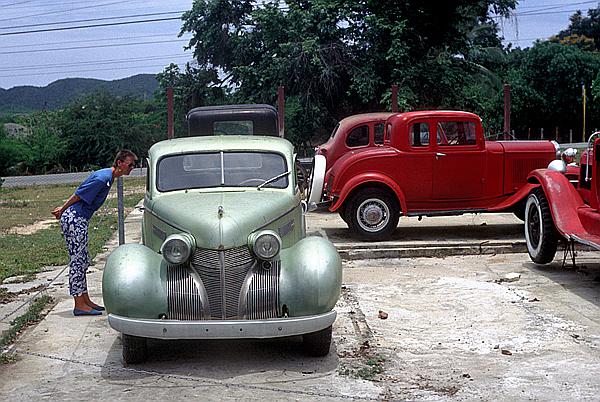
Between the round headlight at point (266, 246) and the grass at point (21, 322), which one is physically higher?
the round headlight at point (266, 246)

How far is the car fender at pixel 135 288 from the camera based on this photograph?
6.73 m

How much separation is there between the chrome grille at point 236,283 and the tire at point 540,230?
478 cm

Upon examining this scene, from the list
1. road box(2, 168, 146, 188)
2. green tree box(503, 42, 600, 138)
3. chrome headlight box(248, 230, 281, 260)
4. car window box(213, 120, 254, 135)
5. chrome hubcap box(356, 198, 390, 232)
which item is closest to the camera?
chrome headlight box(248, 230, 281, 260)

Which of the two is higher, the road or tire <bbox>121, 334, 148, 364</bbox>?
tire <bbox>121, 334, 148, 364</bbox>

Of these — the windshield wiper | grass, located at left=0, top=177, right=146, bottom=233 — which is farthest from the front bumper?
grass, located at left=0, top=177, right=146, bottom=233

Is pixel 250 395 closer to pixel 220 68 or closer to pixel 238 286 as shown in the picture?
pixel 238 286

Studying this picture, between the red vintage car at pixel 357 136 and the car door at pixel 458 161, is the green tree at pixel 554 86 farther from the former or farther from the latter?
the car door at pixel 458 161

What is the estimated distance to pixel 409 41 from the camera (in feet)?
90.2

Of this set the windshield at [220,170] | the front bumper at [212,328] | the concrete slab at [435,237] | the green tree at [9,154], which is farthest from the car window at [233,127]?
the green tree at [9,154]

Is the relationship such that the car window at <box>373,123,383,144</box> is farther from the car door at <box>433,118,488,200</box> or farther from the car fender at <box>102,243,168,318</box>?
the car fender at <box>102,243,168,318</box>

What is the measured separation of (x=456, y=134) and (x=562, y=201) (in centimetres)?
307

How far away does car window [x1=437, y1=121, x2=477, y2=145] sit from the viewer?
13086mm

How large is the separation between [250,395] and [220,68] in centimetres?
2805

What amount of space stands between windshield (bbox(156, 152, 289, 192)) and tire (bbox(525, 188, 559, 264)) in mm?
3925
